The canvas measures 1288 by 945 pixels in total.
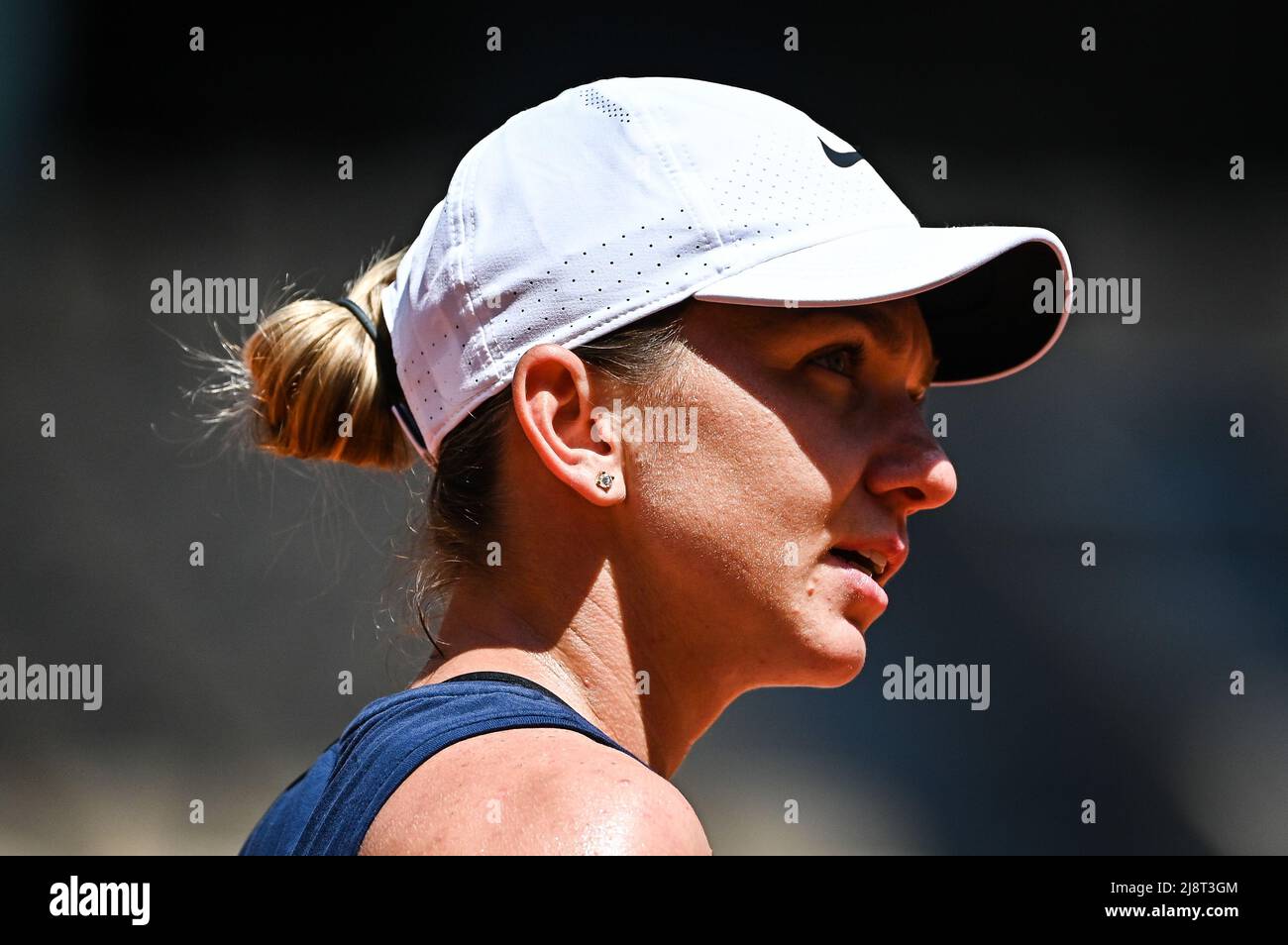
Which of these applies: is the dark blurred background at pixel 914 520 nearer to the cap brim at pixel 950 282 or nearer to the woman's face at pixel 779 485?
the cap brim at pixel 950 282

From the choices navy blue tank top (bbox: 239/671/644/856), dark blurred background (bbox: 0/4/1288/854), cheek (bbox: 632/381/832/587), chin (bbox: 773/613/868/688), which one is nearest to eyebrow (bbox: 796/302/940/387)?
cheek (bbox: 632/381/832/587)

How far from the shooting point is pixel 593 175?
49.4 inches

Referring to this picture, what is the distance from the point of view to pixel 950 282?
1420 mm

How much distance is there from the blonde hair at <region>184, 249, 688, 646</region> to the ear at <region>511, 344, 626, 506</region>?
0.03 metres

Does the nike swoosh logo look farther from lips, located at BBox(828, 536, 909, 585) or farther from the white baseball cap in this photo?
lips, located at BBox(828, 536, 909, 585)

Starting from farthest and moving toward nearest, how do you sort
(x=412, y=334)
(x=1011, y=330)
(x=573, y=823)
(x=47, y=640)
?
1. (x=47, y=640)
2. (x=1011, y=330)
3. (x=412, y=334)
4. (x=573, y=823)

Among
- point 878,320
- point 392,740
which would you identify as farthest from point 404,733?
point 878,320

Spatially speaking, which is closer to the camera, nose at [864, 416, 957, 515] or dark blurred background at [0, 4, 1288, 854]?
nose at [864, 416, 957, 515]

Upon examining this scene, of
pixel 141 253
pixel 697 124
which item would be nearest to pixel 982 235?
pixel 697 124

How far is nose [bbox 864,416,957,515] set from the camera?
1281 mm

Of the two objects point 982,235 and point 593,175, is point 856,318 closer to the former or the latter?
point 982,235

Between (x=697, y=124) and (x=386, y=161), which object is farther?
(x=386, y=161)

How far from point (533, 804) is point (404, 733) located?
0.59 ft

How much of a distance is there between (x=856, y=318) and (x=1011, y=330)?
1.14ft
